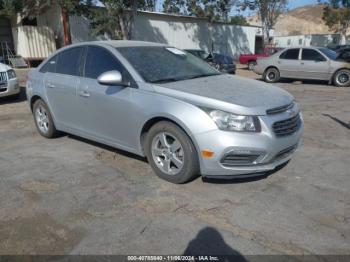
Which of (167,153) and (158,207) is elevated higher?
(167,153)

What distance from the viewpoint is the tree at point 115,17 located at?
722 inches

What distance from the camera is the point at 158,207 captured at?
3.78 m

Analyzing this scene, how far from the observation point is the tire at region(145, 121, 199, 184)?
400 centimetres

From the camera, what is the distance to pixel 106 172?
4.73m

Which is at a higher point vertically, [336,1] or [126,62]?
[336,1]

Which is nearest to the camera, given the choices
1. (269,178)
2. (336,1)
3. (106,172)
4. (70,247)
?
(70,247)

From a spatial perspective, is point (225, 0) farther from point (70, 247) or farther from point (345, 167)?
point (70, 247)

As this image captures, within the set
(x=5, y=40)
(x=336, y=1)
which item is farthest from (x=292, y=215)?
(x=336, y=1)

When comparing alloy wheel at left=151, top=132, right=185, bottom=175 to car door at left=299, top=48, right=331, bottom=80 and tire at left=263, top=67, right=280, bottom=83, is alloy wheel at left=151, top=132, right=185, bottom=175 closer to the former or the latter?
car door at left=299, top=48, right=331, bottom=80

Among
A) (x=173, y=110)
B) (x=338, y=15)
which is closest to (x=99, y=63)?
(x=173, y=110)

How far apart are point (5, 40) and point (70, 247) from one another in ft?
66.2

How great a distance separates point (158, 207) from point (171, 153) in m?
0.70

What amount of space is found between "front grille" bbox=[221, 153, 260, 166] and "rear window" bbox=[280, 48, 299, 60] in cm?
1158

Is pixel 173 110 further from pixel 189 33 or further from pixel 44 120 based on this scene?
pixel 189 33
